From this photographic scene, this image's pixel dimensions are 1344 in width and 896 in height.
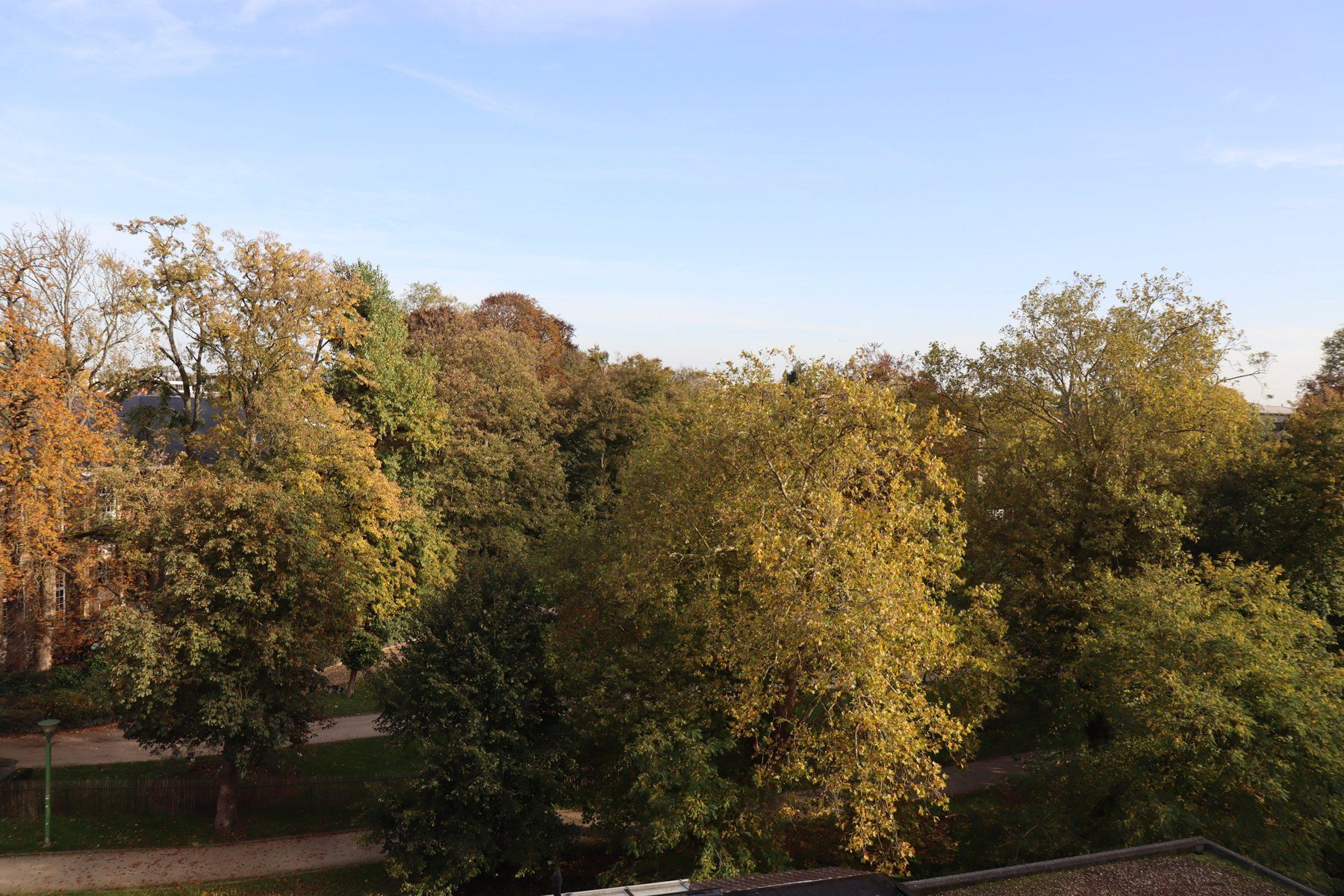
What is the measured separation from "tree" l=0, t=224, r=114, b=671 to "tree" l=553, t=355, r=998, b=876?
20105 mm

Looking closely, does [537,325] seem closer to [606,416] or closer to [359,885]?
[606,416]

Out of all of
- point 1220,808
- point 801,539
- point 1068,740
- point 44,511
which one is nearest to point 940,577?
point 801,539

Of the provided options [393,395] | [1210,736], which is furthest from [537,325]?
[1210,736]

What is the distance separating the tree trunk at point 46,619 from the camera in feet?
102

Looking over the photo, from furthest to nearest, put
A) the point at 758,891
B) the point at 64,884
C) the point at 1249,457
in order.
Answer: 1. the point at 1249,457
2. the point at 64,884
3. the point at 758,891

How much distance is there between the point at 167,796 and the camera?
24969mm

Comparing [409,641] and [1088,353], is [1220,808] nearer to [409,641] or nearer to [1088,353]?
[1088,353]

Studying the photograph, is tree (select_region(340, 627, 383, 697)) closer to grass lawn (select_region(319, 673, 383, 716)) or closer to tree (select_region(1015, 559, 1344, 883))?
grass lawn (select_region(319, 673, 383, 716))

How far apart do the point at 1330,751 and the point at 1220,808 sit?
7.26 feet

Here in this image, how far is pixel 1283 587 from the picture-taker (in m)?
18.3

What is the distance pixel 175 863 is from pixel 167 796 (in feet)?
11.7

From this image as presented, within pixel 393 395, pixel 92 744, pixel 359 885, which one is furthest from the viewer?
pixel 393 395

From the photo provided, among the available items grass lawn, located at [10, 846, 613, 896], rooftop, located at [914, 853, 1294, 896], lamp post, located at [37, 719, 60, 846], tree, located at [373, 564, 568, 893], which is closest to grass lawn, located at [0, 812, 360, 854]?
lamp post, located at [37, 719, 60, 846]

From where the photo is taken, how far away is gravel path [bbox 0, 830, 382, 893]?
2094 centimetres
